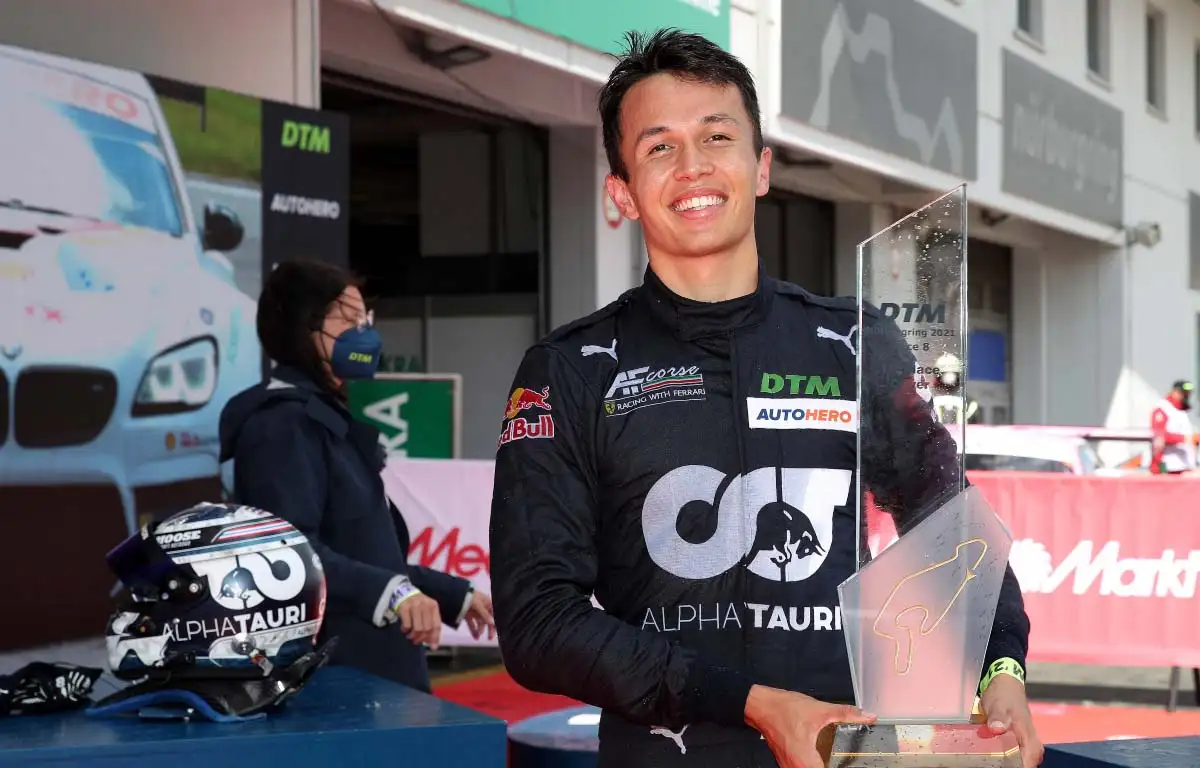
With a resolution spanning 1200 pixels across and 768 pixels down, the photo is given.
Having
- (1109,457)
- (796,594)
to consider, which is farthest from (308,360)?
(1109,457)

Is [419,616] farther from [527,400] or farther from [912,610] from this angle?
[912,610]

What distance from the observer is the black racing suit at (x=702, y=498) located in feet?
6.51

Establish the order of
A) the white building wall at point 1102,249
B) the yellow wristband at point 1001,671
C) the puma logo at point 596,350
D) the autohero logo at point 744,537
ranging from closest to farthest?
the yellow wristband at point 1001,671 → the autohero logo at point 744,537 → the puma logo at point 596,350 → the white building wall at point 1102,249

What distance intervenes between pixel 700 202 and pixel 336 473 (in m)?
1.94

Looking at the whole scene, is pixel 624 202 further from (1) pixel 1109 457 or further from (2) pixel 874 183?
(1) pixel 1109 457

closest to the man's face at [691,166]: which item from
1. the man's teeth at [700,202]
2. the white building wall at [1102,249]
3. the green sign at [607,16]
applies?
the man's teeth at [700,202]

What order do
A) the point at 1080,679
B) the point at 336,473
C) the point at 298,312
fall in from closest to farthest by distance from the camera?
1. the point at 336,473
2. the point at 298,312
3. the point at 1080,679

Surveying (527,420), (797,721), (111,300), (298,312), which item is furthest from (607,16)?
(797,721)

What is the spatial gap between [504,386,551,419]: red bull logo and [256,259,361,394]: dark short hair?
1928mm

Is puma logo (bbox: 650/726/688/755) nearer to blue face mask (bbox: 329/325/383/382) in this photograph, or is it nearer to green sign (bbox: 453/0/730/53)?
blue face mask (bbox: 329/325/383/382)

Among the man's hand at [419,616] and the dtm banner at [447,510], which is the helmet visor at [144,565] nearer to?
the man's hand at [419,616]

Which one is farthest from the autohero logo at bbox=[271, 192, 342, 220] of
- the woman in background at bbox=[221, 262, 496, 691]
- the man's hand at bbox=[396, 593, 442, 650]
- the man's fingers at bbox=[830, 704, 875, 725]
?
the man's fingers at bbox=[830, 704, 875, 725]

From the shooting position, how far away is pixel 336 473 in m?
3.86

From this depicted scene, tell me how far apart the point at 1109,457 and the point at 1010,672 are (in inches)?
749
